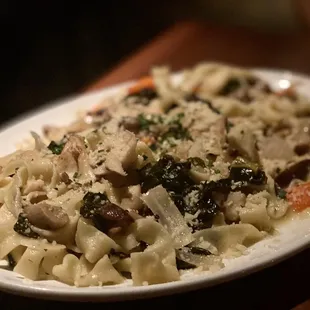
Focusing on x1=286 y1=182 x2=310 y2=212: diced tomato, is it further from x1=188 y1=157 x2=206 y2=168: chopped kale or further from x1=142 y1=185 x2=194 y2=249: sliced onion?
x1=142 y1=185 x2=194 y2=249: sliced onion

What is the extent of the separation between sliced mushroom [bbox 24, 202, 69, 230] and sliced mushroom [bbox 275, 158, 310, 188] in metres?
1.03

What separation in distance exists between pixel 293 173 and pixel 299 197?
250 mm

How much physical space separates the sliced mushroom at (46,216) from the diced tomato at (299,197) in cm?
95

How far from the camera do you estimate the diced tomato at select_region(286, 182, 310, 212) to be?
8.09 ft

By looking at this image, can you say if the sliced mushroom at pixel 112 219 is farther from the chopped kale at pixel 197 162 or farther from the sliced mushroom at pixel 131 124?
the sliced mushroom at pixel 131 124

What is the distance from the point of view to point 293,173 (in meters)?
2.74

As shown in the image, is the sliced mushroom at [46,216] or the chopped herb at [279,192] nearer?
the sliced mushroom at [46,216]

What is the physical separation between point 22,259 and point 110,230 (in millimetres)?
339

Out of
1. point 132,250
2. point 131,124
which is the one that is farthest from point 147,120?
point 132,250

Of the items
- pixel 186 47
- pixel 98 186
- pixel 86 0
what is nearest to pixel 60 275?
pixel 98 186

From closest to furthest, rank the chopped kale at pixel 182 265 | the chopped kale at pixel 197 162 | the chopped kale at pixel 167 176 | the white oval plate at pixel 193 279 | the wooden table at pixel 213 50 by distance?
1. the white oval plate at pixel 193 279
2. the chopped kale at pixel 182 265
3. the chopped kale at pixel 167 176
4. the chopped kale at pixel 197 162
5. the wooden table at pixel 213 50

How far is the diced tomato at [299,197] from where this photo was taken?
2.47 m

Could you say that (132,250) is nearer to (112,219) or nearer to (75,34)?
(112,219)

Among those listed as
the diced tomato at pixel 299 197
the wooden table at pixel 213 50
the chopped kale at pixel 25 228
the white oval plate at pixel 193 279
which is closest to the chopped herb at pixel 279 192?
the diced tomato at pixel 299 197
